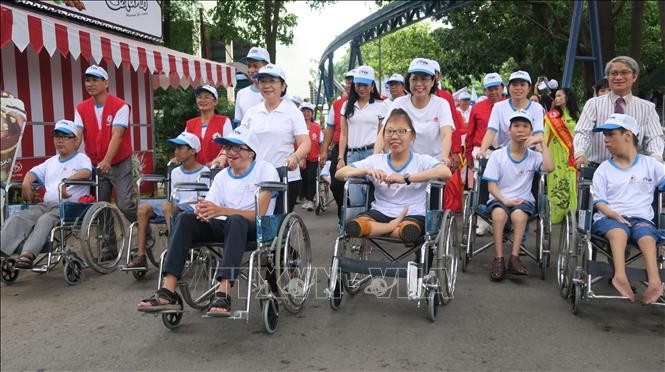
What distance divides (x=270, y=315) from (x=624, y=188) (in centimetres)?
240

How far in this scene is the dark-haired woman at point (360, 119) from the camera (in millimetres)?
5672

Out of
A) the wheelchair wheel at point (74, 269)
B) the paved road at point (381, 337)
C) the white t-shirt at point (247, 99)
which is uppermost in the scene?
the white t-shirt at point (247, 99)

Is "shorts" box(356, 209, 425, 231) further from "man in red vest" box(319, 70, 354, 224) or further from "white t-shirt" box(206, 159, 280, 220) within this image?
"man in red vest" box(319, 70, 354, 224)

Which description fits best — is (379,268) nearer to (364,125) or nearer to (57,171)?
(364,125)

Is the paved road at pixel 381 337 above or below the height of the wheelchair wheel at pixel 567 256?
below

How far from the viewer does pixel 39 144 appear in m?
7.93

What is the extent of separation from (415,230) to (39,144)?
602 centimetres

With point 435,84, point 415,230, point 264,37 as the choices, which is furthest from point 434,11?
→ point 415,230

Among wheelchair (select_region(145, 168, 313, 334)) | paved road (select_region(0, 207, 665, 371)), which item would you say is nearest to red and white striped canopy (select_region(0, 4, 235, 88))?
wheelchair (select_region(145, 168, 313, 334))

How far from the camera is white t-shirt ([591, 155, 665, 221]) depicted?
3953mm

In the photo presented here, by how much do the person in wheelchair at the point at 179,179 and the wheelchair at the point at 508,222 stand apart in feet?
7.29

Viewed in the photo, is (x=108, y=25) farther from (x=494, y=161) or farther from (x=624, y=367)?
(x=624, y=367)

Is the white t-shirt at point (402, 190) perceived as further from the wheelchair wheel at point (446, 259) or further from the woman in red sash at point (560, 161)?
the woman in red sash at point (560, 161)

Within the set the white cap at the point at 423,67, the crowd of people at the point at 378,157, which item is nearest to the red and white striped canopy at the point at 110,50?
the crowd of people at the point at 378,157
